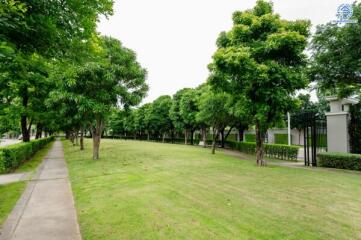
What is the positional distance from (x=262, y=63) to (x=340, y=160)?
6444mm

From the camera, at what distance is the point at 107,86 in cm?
1673

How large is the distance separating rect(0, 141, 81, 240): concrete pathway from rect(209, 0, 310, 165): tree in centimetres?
917

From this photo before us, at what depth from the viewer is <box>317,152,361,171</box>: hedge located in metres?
12.8

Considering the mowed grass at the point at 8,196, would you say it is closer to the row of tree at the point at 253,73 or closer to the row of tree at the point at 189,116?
the row of tree at the point at 253,73

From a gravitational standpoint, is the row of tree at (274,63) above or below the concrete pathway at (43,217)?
above

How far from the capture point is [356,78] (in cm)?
1578

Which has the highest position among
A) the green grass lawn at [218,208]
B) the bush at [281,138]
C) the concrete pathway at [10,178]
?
the bush at [281,138]

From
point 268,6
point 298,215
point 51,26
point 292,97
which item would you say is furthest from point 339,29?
point 51,26

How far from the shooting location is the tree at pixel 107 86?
1528cm

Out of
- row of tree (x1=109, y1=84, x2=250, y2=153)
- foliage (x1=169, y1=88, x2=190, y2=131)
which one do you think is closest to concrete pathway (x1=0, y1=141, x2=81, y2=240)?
row of tree (x1=109, y1=84, x2=250, y2=153)

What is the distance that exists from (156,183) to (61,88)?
395 inches

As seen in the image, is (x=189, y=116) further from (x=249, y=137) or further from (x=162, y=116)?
(x=162, y=116)

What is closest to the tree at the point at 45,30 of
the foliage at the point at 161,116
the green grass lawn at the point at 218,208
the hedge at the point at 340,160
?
the green grass lawn at the point at 218,208

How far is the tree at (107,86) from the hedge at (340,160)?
11680mm
